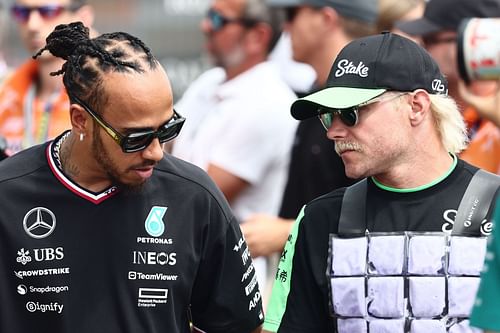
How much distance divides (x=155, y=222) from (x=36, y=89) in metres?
3.13

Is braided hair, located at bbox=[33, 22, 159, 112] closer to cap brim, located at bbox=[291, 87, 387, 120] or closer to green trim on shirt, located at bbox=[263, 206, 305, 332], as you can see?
cap brim, located at bbox=[291, 87, 387, 120]

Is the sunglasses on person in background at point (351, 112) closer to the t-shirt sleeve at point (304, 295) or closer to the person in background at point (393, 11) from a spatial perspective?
the t-shirt sleeve at point (304, 295)

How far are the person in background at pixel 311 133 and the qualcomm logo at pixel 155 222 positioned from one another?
1505mm

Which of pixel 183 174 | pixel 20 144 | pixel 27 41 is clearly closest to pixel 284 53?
pixel 27 41

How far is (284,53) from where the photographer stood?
8242mm

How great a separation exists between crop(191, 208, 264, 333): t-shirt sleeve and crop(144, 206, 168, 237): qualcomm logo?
6.2 inches

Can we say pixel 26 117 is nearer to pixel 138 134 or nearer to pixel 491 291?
pixel 138 134

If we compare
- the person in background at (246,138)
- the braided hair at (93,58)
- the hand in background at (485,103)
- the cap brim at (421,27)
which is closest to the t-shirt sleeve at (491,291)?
the braided hair at (93,58)

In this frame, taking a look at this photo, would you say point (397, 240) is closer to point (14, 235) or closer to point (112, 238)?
point (112, 238)

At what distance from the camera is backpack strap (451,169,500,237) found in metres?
3.89

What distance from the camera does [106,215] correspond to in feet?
13.3

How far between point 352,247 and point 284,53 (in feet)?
14.5

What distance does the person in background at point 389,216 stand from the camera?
3.90 meters

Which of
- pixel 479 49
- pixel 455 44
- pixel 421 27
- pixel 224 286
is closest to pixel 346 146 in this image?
pixel 224 286
